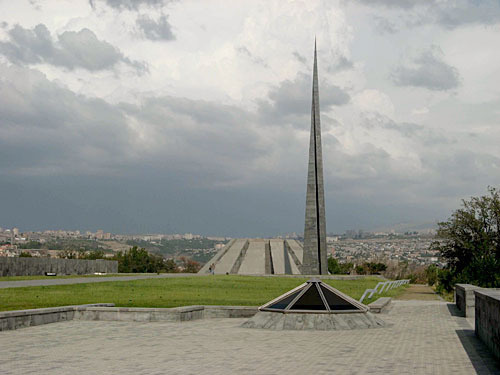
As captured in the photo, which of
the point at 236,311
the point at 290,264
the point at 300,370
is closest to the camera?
the point at 300,370

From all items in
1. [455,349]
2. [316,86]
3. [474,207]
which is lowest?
[455,349]

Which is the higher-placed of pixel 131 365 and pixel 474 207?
pixel 474 207

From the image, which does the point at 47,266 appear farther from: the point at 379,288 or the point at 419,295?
the point at 419,295

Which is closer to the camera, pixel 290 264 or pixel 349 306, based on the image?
pixel 349 306

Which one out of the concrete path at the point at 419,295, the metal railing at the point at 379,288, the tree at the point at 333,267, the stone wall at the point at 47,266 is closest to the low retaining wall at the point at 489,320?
the metal railing at the point at 379,288

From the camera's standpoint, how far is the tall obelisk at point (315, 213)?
4369cm

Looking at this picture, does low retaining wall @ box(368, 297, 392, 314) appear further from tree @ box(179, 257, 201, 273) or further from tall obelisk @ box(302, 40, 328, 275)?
tree @ box(179, 257, 201, 273)

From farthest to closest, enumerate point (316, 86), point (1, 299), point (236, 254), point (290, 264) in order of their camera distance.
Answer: point (236, 254) < point (290, 264) < point (316, 86) < point (1, 299)

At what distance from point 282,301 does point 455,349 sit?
15.7 ft

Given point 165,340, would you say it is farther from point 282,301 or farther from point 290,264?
point 290,264

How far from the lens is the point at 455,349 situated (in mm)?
11242

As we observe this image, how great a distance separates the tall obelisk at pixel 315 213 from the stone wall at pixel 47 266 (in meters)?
17.4

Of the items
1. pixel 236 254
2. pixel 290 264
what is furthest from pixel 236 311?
pixel 236 254

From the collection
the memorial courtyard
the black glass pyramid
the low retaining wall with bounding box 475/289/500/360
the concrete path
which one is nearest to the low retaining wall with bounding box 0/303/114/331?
the memorial courtyard
